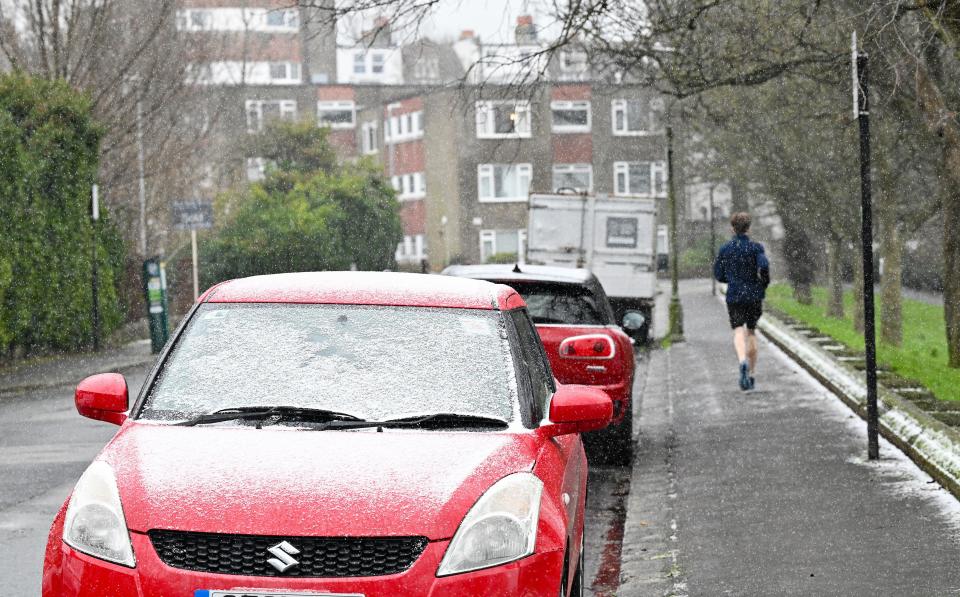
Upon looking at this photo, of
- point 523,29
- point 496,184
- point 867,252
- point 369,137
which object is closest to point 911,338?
point 523,29

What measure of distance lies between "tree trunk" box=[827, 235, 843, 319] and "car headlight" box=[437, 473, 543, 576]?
36085 mm

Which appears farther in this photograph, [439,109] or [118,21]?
[439,109]

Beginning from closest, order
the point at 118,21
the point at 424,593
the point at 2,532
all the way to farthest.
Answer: the point at 424,593 → the point at 2,532 → the point at 118,21

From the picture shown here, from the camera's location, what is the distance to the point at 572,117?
274ft

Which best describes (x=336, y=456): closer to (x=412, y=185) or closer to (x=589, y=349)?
(x=589, y=349)

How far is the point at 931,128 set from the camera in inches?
700

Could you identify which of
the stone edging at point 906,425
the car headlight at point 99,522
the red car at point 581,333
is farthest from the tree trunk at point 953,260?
the car headlight at point 99,522

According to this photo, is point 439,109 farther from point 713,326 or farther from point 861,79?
point 861,79

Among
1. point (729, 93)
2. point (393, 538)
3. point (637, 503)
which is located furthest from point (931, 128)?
point (729, 93)

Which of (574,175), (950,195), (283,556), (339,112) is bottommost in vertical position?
(283,556)

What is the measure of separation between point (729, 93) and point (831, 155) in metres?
4.22

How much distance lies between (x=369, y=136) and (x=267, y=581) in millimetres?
88246

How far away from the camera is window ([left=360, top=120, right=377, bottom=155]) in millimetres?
90938

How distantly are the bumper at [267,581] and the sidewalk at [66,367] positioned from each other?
54.1 ft
